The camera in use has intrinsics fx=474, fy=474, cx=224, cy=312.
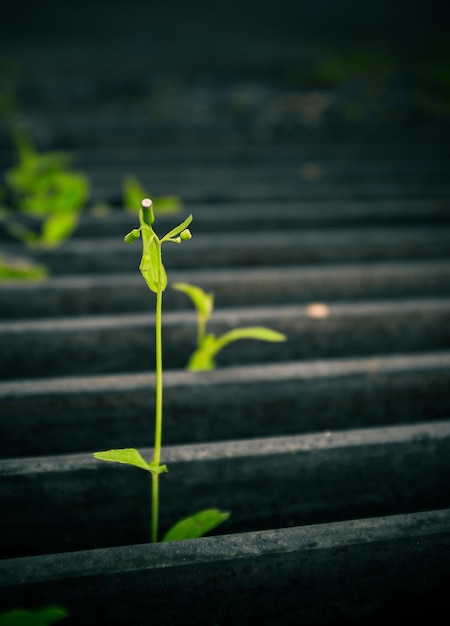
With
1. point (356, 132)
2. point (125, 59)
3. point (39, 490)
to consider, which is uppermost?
point (125, 59)

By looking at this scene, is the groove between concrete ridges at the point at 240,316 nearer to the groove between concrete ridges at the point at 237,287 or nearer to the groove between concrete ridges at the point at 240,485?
the groove between concrete ridges at the point at 237,287

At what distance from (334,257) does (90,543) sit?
3.46ft

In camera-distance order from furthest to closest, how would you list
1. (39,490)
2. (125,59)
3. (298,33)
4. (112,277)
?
(298,33), (125,59), (112,277), (39,490)

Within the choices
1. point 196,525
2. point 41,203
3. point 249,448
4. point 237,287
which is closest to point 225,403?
point 249,448

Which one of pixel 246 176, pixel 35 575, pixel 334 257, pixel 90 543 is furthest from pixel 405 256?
pixel 35 575

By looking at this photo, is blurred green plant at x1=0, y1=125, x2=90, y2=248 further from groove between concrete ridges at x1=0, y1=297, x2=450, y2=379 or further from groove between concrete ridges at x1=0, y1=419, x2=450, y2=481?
groove between concrete ridges at x1=0, y1=419, x2=450, y2=481

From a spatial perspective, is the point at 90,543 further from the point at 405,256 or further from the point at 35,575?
the point at 405,256

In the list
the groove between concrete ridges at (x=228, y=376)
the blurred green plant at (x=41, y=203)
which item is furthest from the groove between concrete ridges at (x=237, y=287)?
the groove between concrete ridges at (x=228, y=376)

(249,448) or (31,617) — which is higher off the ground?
(249,448)

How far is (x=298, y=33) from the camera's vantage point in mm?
4988

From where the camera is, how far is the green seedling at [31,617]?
0.55 m

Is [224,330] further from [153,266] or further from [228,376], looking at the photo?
[153,266]

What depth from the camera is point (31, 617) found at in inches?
21.9

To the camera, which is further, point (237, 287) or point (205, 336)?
point (237, 287)
